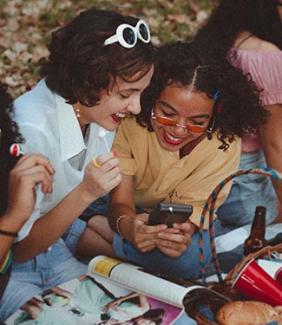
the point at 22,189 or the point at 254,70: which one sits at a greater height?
the point at 22,189

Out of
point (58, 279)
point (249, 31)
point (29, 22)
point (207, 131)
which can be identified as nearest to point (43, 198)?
point (58, 279)

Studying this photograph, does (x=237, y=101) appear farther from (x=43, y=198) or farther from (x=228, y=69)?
(x=43, y=198)

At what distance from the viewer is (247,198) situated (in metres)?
2.27

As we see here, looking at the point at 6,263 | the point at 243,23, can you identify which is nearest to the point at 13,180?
the point at 6,263

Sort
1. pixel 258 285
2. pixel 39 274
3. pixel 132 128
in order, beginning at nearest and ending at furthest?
pixel 258 285
pixel 39 274
pixel 132 128

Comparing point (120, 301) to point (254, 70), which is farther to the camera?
point (254, 70)

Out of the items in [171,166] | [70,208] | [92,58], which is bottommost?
[171,166]

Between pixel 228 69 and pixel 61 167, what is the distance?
1.85ft

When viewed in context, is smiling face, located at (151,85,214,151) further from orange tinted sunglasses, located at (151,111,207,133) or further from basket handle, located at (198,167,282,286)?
basket handle, located at (198,167,282,286)

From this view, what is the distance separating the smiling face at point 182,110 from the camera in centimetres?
191

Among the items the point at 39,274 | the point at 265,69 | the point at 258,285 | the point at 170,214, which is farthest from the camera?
the point at 265,69

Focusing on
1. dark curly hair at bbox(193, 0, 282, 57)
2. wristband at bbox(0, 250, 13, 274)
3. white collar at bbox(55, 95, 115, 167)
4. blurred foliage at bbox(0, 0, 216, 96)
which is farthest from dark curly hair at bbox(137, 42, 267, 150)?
blurred foliage at bbox(0, 0, 216, 96)

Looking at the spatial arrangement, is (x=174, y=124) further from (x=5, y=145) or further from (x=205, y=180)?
(x=5, y=145)

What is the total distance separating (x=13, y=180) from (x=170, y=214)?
421 mm
